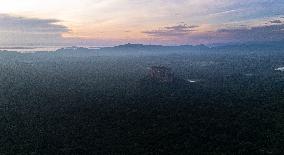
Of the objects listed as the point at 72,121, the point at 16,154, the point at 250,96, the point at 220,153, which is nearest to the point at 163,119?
the point at 72,121

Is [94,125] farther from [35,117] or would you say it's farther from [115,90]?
[115,90]

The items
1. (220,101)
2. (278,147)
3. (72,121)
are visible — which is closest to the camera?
(278,147)

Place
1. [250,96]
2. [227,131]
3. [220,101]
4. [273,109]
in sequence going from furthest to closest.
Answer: [250,96], [220,101], [273,109], [227,131]

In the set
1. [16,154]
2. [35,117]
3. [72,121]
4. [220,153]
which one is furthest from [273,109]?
[16,154]

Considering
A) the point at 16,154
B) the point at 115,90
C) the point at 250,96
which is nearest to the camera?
the point at 16,154

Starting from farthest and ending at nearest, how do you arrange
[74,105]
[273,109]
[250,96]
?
1. [250,96]
2. [74,105]
3. [273,109]

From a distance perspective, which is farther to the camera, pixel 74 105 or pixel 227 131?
pixel 74 105

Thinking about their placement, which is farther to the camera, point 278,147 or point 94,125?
point 94,125

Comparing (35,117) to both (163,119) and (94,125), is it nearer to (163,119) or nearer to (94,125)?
(94,125)
